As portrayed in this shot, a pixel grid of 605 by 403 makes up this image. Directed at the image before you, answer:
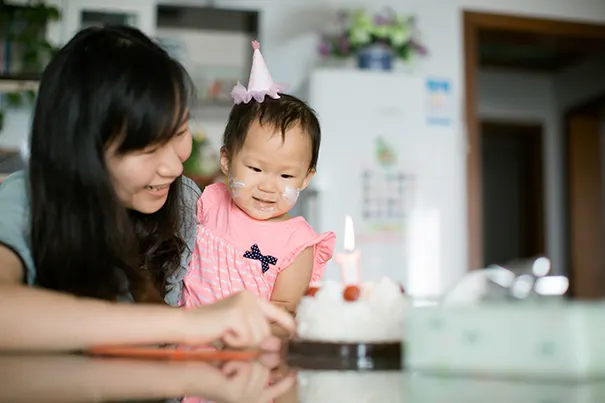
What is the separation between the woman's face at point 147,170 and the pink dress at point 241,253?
11.0 inches

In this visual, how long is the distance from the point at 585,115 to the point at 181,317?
5.78 metres

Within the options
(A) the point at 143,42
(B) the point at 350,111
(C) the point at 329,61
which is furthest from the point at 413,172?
Result: (A) the point at 143,42

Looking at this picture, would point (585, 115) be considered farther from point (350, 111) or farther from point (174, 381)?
point (174, 381)

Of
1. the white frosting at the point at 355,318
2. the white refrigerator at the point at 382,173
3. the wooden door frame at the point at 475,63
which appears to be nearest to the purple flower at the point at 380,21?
the white refrigerator at the point at 382,173

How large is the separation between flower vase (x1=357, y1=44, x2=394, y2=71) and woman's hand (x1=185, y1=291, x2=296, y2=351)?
10.2ft

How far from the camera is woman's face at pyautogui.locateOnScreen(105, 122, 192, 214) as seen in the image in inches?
33.1

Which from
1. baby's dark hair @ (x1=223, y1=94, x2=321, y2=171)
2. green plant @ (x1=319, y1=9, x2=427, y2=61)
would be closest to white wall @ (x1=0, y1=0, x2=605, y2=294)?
green plant @ (x1=319, y1=9, x2=427, y2=61)

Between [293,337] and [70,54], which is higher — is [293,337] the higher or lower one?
the lower one

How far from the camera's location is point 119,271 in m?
0.86

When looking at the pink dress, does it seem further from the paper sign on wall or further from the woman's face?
the paper sign on wall

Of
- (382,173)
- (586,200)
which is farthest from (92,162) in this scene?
(586,200)

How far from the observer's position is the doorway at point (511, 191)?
Answer: 6090 mm

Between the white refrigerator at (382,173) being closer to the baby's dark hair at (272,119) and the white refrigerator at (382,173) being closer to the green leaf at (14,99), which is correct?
the green leaf at (14,99)

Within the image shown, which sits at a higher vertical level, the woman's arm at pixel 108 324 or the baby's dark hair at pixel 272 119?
the baby's dark hair at pixel 272 119
